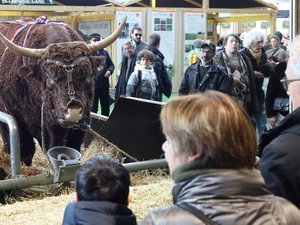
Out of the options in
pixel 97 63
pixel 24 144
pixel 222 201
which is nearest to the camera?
pixel 222 201

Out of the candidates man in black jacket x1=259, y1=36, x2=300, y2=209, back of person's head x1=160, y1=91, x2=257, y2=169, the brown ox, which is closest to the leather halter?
the brown ox

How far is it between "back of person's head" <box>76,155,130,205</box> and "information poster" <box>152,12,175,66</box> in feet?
42.7

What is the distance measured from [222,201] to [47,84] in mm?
4184

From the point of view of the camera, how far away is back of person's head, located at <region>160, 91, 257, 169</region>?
178 cm

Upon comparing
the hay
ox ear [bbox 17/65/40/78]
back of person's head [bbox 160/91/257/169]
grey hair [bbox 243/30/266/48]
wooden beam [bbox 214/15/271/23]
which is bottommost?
the hay

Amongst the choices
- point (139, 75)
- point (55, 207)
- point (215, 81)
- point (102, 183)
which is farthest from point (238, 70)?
point (102, 183)

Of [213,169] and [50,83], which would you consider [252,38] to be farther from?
[213,169]

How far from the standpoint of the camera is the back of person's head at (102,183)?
247 cm

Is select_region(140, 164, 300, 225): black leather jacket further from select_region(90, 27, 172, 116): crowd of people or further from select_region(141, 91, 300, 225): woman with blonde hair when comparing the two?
select_region(90, 27, 172, 116): crowd of people

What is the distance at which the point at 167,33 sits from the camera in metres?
15.6

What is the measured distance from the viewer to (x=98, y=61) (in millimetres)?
6129

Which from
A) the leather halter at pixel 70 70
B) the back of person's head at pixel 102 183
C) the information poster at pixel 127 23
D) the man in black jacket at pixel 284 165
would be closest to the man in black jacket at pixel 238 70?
the leather halter at pixel 70 70

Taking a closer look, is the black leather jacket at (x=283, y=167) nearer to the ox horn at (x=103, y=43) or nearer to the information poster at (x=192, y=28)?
the ox horn at (x=103, y=43)

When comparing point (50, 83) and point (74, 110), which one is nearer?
point (74, 110)
